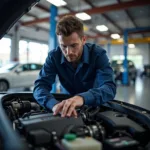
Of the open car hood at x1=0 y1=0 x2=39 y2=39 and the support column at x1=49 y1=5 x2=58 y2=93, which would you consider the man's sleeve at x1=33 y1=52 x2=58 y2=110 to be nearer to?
the open car hood at x1=0 y1=0 x2=39 y2=39

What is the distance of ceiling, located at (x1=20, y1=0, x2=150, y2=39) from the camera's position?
8984 mm

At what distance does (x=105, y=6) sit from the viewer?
916 cm

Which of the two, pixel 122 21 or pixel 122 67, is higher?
pixel 122 21

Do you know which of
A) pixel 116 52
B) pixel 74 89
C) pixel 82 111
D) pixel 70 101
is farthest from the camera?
pixel 116 52

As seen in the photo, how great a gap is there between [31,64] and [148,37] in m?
14.5

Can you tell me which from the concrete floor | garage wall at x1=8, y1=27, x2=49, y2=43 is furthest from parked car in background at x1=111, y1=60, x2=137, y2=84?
garage wall at x1=8, y1=27, x2=49, y2=43

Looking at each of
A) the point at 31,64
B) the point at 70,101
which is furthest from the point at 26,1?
the point at 31,64

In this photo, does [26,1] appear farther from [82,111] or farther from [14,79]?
[14,79]

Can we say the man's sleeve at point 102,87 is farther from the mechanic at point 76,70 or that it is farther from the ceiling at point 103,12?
the ceiling at point 103,12

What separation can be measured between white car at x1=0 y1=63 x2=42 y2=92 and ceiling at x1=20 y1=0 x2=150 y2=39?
9.69 feet

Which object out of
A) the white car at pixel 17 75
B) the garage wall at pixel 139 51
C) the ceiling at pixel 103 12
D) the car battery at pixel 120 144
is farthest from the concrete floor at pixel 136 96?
the garage wall at pixel 139 51

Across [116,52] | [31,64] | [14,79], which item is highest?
[116,52]

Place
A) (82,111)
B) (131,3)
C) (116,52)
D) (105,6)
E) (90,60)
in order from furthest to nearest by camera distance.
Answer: (116,52), (105,6), (131,3), (90,60), (82,111)

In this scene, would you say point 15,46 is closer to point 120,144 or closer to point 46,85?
point 46,85
